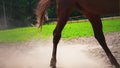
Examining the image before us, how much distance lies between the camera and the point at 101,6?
530 cm

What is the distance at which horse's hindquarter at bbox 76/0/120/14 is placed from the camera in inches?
203

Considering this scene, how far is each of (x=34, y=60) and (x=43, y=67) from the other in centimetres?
79

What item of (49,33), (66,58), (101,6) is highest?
(101,6)

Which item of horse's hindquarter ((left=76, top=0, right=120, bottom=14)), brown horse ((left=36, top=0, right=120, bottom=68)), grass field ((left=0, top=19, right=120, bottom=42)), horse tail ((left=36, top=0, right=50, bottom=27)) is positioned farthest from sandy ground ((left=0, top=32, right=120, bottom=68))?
grass field ((left=0, top=19, right=120, bottom=42))

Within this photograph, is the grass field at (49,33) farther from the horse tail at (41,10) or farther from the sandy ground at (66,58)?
the horse tail at (41,10)

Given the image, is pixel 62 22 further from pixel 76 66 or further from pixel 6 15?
pixel 6 15

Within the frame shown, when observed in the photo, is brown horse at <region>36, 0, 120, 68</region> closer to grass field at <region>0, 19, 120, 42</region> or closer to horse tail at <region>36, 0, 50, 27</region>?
horse tail at <region>36, 0, 50, 27</region>

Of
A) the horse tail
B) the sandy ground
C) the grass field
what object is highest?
the horse tail

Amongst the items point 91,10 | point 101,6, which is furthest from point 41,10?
point 101,6

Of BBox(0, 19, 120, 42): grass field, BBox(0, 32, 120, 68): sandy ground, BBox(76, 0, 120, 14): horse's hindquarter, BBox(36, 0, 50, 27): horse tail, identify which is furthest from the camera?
BBox(0, 19, 120, 42): grass field

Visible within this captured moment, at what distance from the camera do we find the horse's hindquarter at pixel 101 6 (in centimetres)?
515

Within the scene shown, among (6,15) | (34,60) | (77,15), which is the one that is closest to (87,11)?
(34,60)

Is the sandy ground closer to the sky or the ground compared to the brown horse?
closer to the ground

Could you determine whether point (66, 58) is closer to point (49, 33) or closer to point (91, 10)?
point (91, 10)
